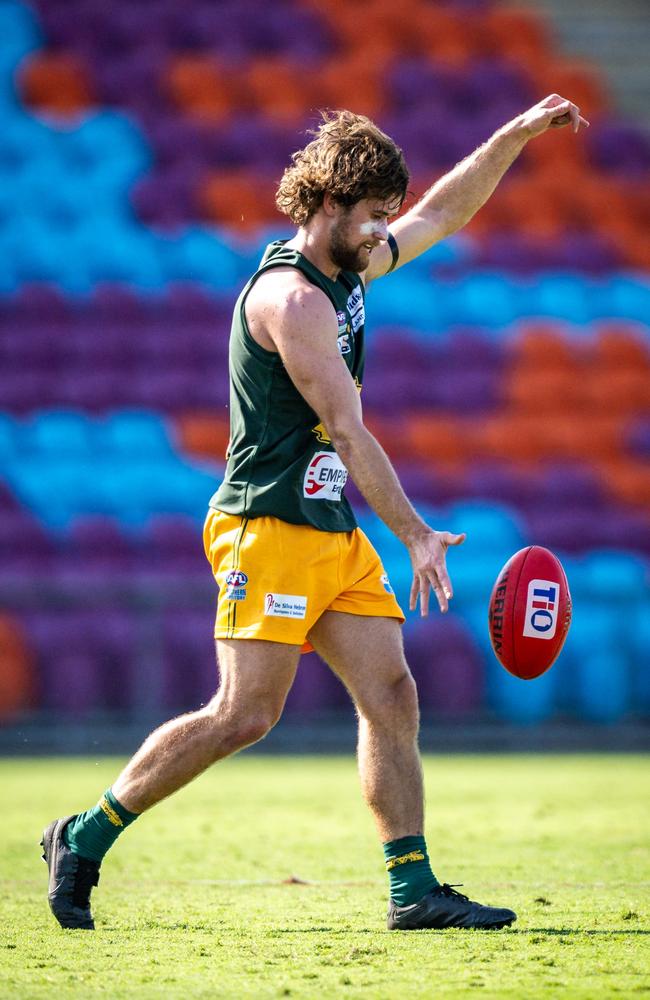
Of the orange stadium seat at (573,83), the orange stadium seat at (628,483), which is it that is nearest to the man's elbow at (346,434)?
the orange stadium seat at (628,483)

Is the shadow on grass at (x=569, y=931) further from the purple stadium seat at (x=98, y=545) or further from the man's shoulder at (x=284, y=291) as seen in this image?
the purple stadium seat at (x=98, y=545)

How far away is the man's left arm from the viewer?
4863 mm

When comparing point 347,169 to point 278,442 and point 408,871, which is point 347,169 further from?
point 408,871

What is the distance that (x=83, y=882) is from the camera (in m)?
4.14

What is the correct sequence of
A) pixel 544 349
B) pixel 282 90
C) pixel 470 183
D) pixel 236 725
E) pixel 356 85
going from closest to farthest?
pixel 236 725 < pixel 470 183 < pixel 544 349 < pixel 282 90 < pixel 356 85

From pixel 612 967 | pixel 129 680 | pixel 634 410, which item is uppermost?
pixel 634 410

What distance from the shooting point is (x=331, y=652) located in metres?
4.23

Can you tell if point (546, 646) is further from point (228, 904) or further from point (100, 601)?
point (100, 601)

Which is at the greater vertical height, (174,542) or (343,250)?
(174,542)

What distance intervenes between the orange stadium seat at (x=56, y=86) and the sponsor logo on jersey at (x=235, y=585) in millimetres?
11398

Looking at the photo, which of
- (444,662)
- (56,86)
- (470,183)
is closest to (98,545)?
(444,662)

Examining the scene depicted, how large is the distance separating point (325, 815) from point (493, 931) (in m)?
2.90

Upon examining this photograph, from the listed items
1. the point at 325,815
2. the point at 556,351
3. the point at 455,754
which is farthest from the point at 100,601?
the point at 556,351

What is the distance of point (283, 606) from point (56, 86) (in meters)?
11.8
